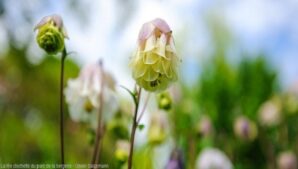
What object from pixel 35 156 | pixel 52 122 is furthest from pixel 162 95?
pixel 52 122

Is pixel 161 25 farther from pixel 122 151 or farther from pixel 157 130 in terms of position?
pixel 157 130

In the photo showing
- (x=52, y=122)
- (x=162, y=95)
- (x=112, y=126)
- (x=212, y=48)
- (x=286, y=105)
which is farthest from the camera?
(x=212, y=48)

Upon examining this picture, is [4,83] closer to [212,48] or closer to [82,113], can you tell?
[212,48]

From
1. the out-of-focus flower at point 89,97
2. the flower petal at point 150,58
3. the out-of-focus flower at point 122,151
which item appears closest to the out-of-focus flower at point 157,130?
the out-of-focus flower at point 122,151

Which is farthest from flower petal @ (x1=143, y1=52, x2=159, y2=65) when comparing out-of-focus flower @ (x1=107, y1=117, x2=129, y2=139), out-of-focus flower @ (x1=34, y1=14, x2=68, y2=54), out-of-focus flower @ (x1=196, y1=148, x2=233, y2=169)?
out-of-focus flower @ (x1=196, y1=148, x2=233, y2=169)

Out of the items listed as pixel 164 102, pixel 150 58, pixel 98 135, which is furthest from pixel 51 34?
pixel 164 102

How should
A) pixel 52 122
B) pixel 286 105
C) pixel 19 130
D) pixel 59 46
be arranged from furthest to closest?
pixel 52 122 → pixel 19 130 → pixel 286 105 → pixel 59 46
